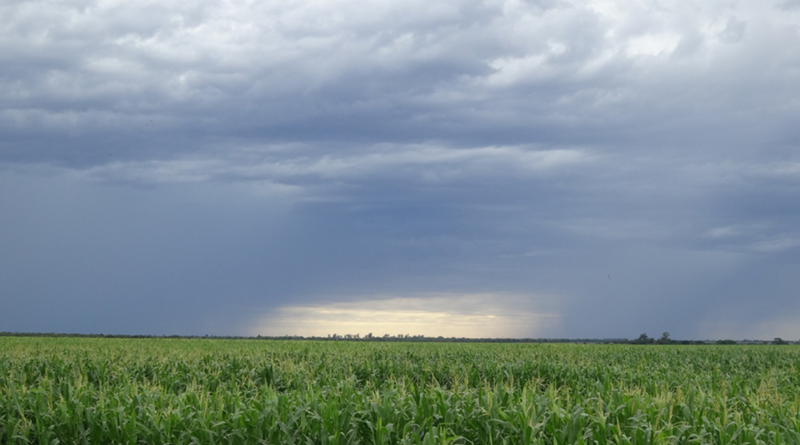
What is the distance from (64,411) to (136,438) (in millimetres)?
1565

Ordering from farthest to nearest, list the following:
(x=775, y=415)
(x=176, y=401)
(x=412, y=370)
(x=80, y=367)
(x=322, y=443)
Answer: (x=412, y=370) → (x=80, y=367) → (x=176, y=401) → (x=775, y=415) → (x=322, y=443)

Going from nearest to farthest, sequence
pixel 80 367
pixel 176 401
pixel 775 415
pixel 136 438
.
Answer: pixel 136 438 < pixel 775 415 < pixel 176 401 < pixel 80 367

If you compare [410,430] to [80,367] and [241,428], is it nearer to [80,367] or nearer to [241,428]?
[241,428]

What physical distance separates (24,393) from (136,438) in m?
3.50

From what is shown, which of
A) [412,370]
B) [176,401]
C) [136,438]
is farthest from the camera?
[412,370]

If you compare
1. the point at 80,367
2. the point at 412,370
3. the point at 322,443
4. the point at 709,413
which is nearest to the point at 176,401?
the point at 322,443

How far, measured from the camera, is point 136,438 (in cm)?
853

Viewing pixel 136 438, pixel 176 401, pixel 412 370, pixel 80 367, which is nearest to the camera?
pixel 136 438

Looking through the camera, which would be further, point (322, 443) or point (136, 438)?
point (136, 438)

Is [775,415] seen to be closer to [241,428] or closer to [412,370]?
[241,428]

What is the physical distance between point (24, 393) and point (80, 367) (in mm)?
9608

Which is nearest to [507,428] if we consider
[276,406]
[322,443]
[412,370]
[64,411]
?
[322,443]

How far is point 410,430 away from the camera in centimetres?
806

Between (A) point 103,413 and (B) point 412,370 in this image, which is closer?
(A) point 103,413
